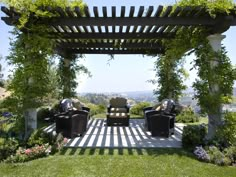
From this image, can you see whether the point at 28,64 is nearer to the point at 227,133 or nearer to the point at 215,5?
the point at 215,5

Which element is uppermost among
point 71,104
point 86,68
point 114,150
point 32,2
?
point 32,2

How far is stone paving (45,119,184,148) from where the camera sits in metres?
6.80

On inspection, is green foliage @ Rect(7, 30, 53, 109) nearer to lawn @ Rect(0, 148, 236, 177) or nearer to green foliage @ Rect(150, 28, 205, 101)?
lawn @ Rect(0, 148, 236, 177)

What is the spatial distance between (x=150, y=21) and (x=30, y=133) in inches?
151

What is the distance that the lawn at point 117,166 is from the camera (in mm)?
4781

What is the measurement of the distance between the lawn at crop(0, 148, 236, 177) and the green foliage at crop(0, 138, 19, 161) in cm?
43

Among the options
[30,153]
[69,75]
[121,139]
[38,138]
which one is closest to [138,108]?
[69,75]

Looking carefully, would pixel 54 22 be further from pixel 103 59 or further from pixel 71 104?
pixel 103 59

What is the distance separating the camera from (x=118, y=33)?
830 cm

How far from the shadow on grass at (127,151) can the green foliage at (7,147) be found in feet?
3.18

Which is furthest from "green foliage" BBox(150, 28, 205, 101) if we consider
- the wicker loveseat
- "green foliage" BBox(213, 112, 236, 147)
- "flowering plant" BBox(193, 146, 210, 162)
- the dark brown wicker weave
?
"flowering plant" BBox(193, 146, 210, 162)

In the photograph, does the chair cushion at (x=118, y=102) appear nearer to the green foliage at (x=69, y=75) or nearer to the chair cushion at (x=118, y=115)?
the chair cushion at (x=118, y=115)

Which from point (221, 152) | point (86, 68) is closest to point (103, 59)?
point (86, 68)

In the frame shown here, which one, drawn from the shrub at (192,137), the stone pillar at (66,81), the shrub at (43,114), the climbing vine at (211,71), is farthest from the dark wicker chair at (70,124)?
the stone pillar at (66,81)
